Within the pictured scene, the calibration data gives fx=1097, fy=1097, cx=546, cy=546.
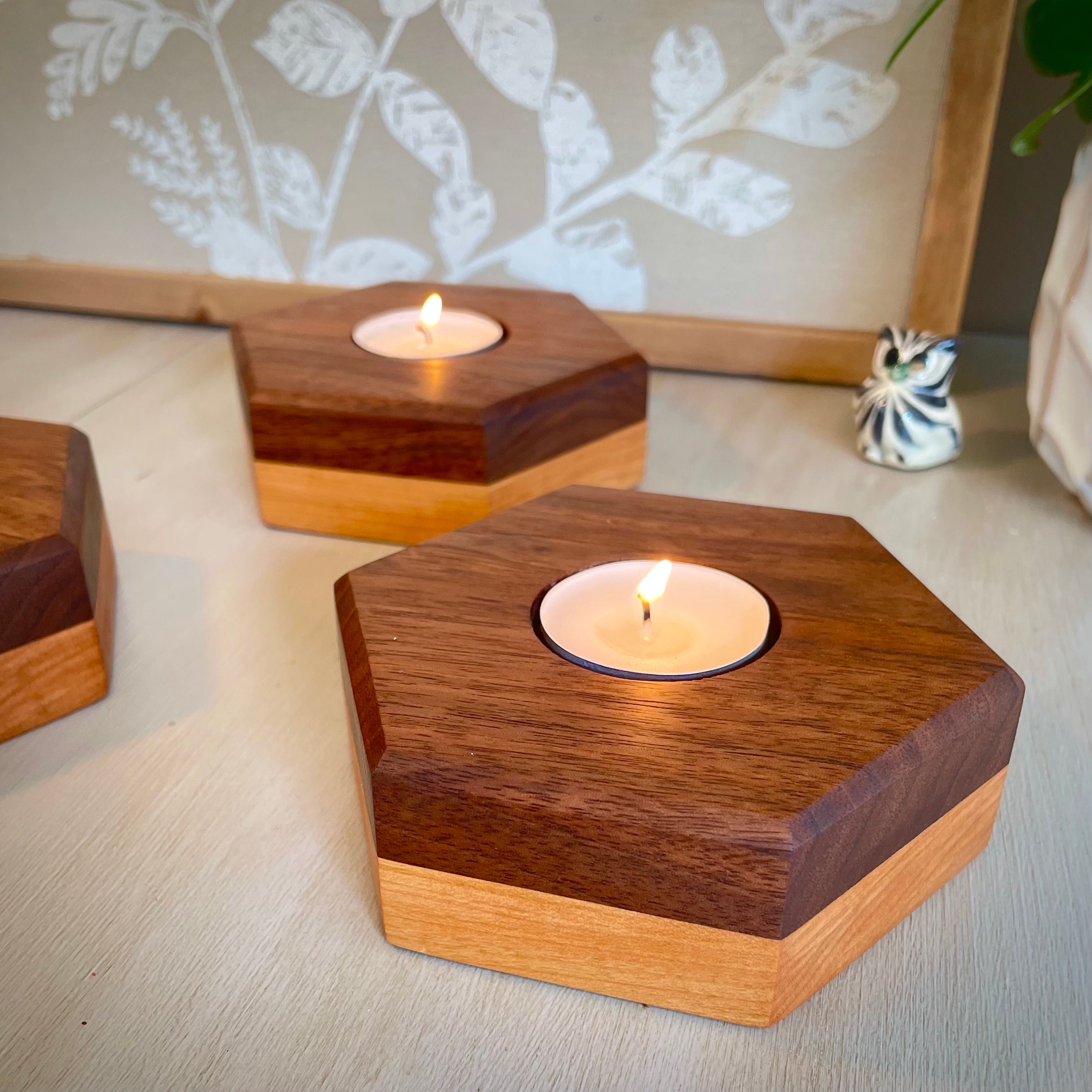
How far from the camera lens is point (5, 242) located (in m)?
1.13

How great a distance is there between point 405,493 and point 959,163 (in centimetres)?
51

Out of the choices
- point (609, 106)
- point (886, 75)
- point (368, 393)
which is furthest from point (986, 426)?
point (368, 393)

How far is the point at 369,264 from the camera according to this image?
1.05 meters

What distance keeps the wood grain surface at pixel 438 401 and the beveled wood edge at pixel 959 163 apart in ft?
1.00

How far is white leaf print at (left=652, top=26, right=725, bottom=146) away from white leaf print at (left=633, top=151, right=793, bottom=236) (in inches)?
1.2

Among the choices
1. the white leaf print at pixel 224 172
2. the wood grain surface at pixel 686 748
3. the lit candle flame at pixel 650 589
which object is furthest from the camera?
the white leaf print at pixel 224 172

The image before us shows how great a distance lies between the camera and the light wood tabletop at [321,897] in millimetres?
400

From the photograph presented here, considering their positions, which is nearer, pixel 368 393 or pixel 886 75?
pixel 368 393

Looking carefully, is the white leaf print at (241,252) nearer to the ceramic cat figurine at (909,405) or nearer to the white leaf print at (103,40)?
the white leaf print at (103,40)

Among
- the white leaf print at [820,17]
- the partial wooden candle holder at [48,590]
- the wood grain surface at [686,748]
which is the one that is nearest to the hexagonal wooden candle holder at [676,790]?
the wood grain surface at [686,748]

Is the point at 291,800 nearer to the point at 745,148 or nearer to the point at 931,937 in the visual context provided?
the point at 931,937

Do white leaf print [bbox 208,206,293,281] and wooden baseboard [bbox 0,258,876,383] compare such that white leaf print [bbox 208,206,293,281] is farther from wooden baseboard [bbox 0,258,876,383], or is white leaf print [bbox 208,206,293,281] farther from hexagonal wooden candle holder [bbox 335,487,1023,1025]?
hexagonal wooden candle holder [bbox 335,487,1023,1025]

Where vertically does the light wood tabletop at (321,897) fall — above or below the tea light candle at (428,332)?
below

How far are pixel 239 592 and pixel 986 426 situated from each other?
598mm
